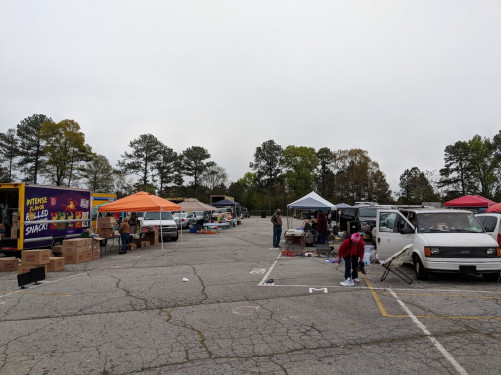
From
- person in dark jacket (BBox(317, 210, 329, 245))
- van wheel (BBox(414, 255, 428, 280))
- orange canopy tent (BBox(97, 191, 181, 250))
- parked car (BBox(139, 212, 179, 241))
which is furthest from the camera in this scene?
parked car (BBox(139, 212, 179, 241))

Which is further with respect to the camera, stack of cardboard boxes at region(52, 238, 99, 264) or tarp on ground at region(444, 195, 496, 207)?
tarp on ground at region(444, 195, 496, 207)

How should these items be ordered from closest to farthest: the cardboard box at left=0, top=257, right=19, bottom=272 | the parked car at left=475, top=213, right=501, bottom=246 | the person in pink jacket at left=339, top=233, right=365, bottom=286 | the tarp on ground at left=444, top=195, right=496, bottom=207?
the person in pink jacket at left=339, top=233, right=365, bottom=286
the parked car at left=475, top=213, right=501, bottom=246
the cardboard box at left=0, top=257, right=19, bottom=272
the tarp on ground at left=444, top=195, right=496, bottom=207

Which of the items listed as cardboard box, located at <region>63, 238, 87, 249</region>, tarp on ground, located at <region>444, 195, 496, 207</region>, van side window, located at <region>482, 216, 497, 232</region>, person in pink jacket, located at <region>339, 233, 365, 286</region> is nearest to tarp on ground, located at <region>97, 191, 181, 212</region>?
cardboard box, located at <region>63, 238, 87, 249</region>

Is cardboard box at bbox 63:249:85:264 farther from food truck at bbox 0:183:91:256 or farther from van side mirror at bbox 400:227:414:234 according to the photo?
van side mirror at bbox 400:227:414:234

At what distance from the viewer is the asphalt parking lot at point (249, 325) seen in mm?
3785

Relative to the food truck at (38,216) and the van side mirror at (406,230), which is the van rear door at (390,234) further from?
the food truck at (38,216)

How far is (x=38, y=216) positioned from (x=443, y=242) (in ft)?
41.0

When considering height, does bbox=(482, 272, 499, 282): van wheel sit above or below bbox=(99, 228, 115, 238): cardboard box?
below


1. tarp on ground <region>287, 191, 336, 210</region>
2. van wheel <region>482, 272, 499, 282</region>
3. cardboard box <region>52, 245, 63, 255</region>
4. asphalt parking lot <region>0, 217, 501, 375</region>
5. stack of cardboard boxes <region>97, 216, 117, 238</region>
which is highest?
tarp on ground <region>287, 191, 336, 210</region>

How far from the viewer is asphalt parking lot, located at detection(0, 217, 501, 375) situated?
12.4ft

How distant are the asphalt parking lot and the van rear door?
987 millimetres

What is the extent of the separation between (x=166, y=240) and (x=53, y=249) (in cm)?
855

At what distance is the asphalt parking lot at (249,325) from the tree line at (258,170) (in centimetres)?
3973

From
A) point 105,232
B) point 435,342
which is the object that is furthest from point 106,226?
point 435,342
